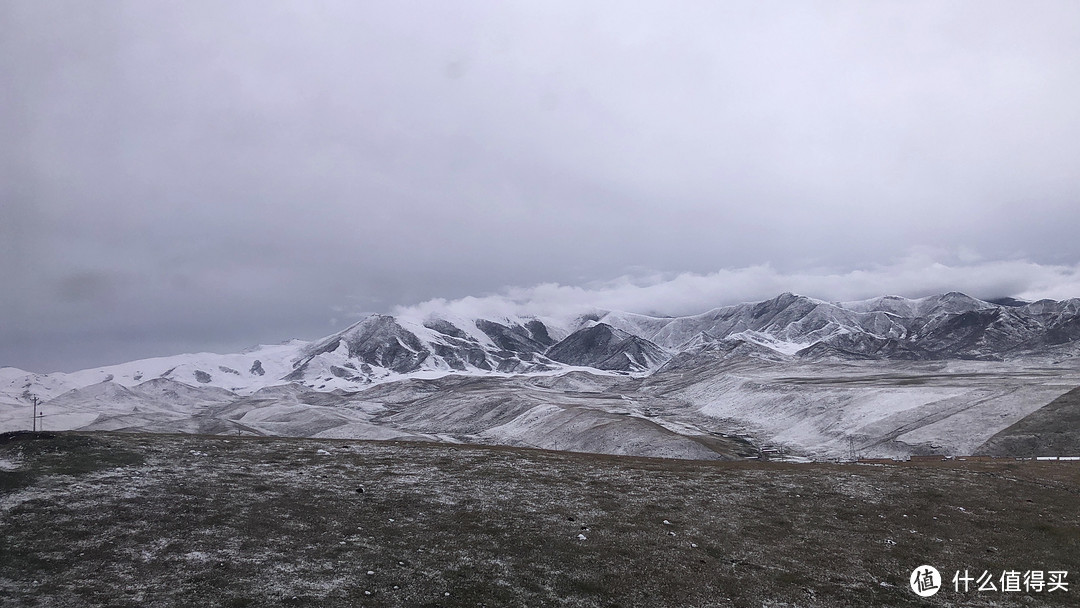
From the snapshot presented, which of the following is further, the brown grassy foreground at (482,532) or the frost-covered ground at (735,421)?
the frost-covered ground at (735,421)

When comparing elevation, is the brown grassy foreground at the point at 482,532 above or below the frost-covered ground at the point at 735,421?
above

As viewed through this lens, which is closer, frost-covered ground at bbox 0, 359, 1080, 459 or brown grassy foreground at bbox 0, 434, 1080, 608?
brown grassy foreground at bbox 0, 434, 1080, 608

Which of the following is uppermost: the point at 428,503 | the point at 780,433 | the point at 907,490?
the point at 428,503

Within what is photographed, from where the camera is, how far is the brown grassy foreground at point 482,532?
21875mm

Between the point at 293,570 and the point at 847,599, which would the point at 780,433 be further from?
the point at 293,570

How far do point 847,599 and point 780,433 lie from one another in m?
112

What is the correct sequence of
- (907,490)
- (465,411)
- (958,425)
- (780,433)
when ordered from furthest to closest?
1. (465,411)
2. (780,433)
3. (958,425)
4. (907,490)

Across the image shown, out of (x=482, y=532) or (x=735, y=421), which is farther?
(x=735, y=421)

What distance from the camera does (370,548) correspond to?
25906 millimetres

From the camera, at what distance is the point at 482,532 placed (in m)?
29.0

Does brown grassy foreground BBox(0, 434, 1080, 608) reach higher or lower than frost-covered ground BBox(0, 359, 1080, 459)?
higher

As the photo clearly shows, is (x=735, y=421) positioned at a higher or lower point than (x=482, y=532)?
lower

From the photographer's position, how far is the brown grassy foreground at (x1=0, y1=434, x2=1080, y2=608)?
71.8ft

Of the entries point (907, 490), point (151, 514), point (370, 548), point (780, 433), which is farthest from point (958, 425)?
point (151, 514)
